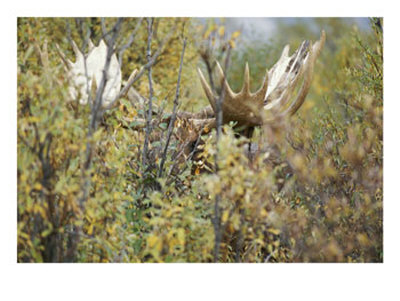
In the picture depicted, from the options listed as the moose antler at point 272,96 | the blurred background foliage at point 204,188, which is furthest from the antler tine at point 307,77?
the blurred background foliage at point 204,188

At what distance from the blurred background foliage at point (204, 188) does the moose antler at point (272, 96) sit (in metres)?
0.12

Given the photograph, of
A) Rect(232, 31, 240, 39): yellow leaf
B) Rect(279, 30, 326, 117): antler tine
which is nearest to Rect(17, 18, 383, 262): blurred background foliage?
Rect(232, 31, 240, 39): yellow leaf

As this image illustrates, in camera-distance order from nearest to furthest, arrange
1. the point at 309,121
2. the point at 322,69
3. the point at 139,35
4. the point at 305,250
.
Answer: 1. the point at 305,250
2. the point at 309,121
3. the point at 139,35
4. the point at 322,69

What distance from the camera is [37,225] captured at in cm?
316

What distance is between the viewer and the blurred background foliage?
3.12 meters

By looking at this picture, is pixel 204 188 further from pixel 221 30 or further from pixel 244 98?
pixel 221 30

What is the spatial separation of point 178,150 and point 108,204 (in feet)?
2.89

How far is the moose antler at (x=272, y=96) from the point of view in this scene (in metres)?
3.97

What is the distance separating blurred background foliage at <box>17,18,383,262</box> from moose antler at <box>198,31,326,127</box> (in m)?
0.12

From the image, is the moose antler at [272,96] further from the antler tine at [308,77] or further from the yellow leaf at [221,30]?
the yellow leaf at [221,30]

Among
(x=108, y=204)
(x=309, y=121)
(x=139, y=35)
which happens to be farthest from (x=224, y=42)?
(x=139, y=35)

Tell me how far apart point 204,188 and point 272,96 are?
1041 millimetres

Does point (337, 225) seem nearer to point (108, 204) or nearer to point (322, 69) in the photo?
point (108, 204)

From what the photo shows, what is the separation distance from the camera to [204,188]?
3586 mm
